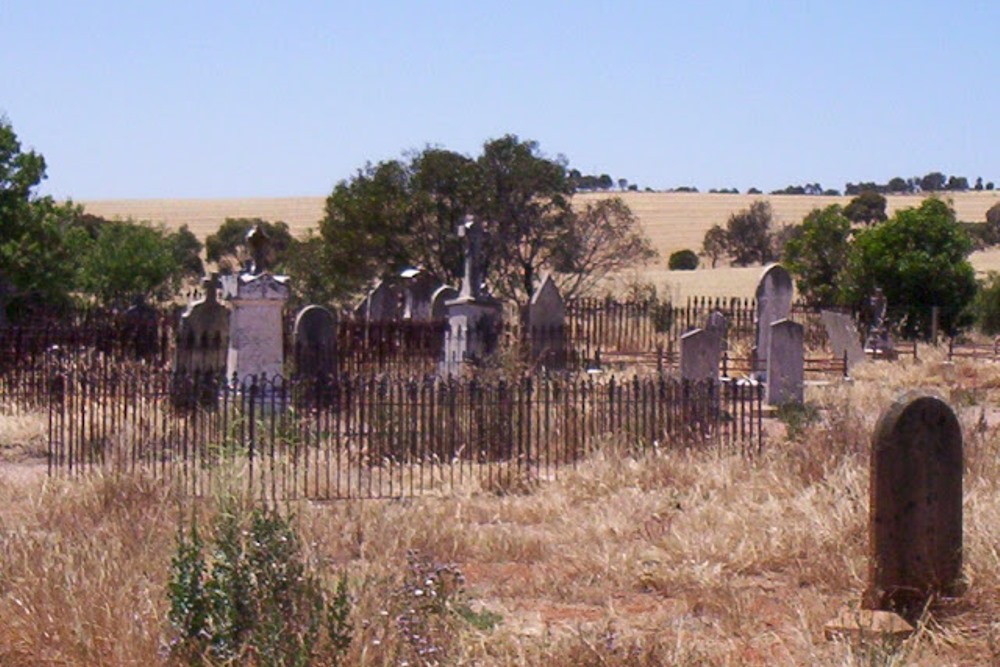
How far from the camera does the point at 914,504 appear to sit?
7.45 m

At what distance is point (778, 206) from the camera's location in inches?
4257

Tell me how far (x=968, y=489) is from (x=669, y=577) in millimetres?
2898

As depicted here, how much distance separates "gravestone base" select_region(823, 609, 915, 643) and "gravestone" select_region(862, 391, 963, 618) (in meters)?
0.14

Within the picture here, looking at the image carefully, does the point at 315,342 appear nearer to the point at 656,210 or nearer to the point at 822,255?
the point at 822,255

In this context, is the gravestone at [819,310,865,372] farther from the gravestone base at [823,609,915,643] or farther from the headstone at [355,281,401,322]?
the gravestone base at [823,609,915,643]

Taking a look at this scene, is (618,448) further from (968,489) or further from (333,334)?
(333,334)

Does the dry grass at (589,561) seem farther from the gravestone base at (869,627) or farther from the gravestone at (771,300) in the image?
the gravestone at (771,300)

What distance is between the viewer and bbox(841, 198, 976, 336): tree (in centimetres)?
3609

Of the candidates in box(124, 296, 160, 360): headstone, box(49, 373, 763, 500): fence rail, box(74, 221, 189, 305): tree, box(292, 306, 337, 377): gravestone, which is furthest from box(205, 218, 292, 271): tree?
box(49, 373, 763, 500): fence rail

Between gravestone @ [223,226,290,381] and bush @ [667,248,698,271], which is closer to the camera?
gravestone @ [223,226,290,381]

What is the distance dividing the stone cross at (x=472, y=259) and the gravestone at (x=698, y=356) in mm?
5729

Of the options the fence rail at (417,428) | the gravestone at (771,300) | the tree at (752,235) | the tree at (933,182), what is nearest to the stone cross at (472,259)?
the gravestone at (771,300)

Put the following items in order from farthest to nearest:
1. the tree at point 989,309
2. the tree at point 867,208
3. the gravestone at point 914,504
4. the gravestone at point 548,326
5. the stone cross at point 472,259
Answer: the tree at point 867,208 < the tree at point 989,309 < the gravestone at point 548,326 < the stone cross at point 472,259 < the gravestone at point 914,504

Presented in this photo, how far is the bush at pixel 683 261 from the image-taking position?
260 ft
